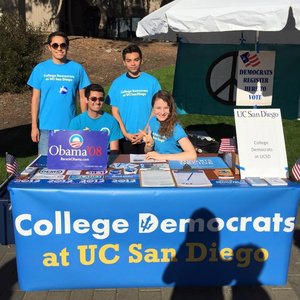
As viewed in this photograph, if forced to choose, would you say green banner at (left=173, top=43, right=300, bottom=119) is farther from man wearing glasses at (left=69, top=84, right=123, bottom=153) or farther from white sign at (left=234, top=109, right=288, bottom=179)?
white sign at (left=234, top=109, right=288, bottom=179)

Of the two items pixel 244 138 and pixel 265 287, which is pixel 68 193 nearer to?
pixel 244 138

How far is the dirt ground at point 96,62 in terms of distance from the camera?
1008 cm

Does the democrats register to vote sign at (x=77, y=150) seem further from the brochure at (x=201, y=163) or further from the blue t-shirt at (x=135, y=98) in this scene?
the blue t-shirt at (x=135, y=98)

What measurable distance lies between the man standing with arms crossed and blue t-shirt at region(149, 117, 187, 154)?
0.44 meters

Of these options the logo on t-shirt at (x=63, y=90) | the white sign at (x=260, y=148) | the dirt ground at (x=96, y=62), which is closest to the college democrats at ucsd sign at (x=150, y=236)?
the white sign at (x=260, y=148)

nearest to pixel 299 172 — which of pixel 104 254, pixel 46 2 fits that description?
pixel 104 254

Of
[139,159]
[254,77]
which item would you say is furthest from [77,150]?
[254,77]

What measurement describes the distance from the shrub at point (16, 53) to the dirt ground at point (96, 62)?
36cm

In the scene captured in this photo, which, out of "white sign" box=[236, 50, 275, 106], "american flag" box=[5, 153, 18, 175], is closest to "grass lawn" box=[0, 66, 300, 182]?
"white sign" box=[236, 50, 275, 106]

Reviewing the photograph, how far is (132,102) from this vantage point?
14.0 ft

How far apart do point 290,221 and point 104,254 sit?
135 cm

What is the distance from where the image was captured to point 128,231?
2934 mm

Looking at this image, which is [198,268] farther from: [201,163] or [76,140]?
[76,140]

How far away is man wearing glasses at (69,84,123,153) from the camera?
12.3 ft
